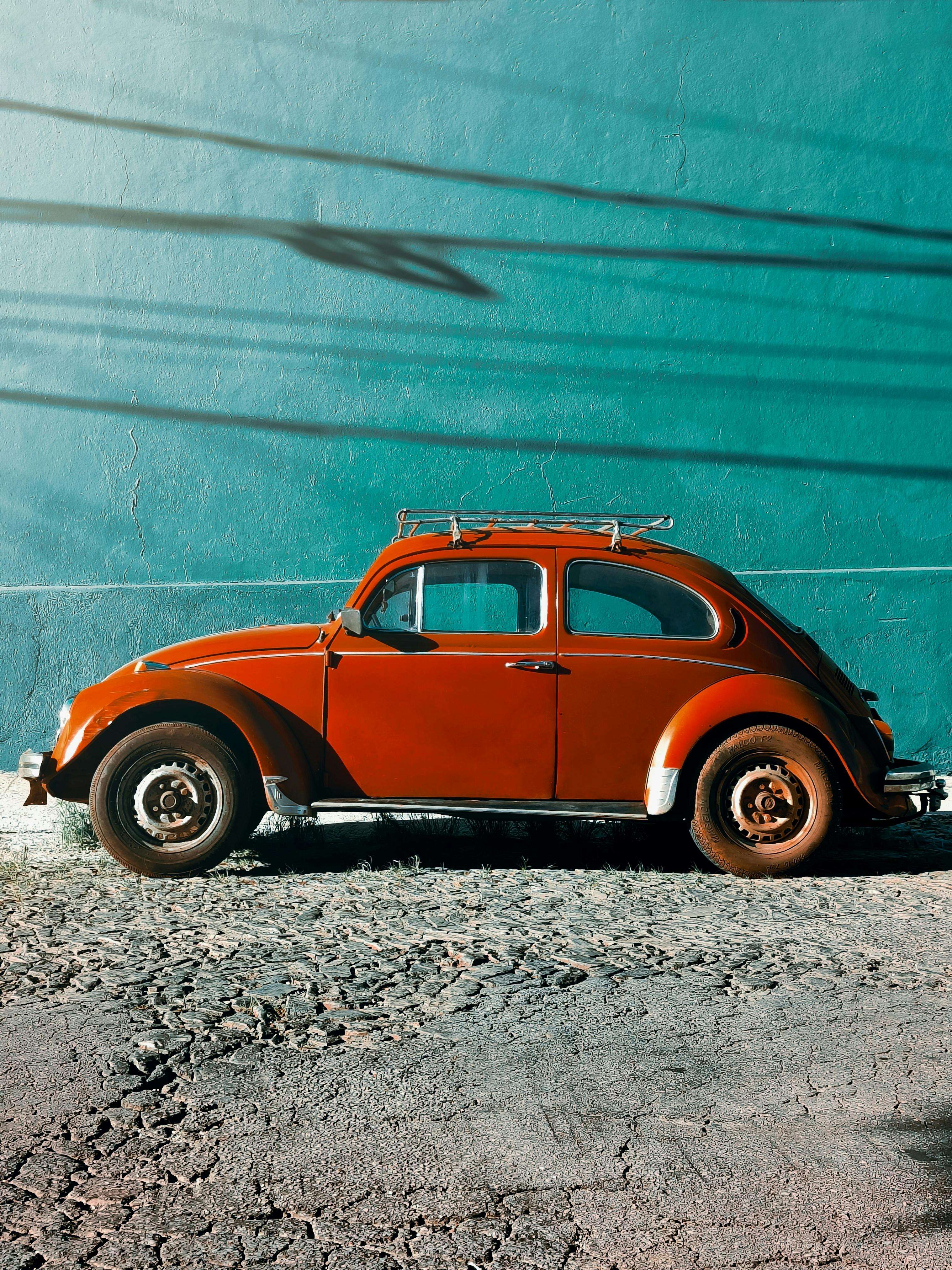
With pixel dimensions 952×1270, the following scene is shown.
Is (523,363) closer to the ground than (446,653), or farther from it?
farther from it

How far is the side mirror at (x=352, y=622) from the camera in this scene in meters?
6.44

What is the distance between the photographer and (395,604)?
669cm

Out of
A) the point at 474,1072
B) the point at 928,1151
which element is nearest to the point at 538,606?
the point at 474,1072

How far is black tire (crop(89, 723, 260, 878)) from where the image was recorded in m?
6.25

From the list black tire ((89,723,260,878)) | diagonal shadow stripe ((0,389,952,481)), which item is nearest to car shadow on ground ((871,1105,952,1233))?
black tire ((89,723,260,878))

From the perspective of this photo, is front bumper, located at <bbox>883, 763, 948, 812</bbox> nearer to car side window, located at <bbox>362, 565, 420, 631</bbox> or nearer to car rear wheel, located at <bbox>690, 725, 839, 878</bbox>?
car rear wheel, located at <bbox>690, 725, 839, 878</bbox>

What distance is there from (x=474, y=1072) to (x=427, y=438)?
678cm

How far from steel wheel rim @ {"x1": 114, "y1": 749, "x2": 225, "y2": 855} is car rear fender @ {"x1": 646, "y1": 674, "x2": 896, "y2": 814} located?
7.47ft

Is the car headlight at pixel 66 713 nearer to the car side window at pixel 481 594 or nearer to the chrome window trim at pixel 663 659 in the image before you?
the car side window at pixel 481 594

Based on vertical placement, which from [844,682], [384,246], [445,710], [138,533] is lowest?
[445,710]

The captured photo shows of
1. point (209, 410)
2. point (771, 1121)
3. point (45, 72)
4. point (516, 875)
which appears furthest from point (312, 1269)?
point (45, 72)

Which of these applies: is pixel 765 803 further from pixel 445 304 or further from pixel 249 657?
pixel 445 304

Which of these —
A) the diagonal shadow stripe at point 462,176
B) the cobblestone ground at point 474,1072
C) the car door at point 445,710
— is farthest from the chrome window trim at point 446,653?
the diagonal shadow stripe at point 462,176

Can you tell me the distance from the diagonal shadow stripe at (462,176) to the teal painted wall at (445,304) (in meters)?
0.05
